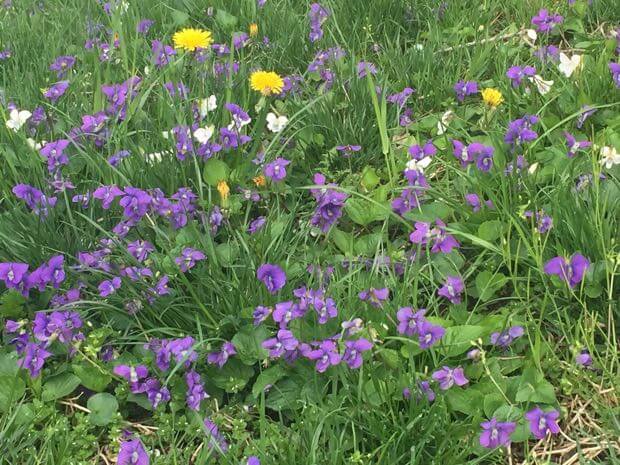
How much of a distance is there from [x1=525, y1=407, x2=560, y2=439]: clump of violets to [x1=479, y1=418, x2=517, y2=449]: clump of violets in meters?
0.06

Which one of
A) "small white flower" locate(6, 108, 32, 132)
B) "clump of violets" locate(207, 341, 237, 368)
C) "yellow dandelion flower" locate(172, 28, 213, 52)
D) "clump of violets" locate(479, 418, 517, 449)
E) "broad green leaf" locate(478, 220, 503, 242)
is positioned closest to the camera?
"clump of violets" locate(479, 418, 517, 449)

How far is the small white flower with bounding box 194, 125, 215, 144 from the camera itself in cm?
212

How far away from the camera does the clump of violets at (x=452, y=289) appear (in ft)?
5.60

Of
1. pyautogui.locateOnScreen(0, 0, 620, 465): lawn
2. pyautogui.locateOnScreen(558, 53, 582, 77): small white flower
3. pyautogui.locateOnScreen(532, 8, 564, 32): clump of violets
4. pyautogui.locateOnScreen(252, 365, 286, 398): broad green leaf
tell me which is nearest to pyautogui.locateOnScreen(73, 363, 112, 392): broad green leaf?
pyautogui.locateOnScreen(0, 0, 620, 465): lawn

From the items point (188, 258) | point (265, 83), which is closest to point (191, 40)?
point (265, 83)

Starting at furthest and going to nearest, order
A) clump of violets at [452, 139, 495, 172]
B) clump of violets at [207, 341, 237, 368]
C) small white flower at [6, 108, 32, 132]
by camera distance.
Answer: small white flower at [6, 108, 32, 132] → clump of violets at [452, 139, 495, 172] → clump of violets at [207, 341, 237, 368]

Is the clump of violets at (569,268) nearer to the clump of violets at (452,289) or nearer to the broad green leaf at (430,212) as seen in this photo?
the clump of violets at (452,289)

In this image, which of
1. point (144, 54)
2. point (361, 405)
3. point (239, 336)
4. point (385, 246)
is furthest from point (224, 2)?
point (361, 405)

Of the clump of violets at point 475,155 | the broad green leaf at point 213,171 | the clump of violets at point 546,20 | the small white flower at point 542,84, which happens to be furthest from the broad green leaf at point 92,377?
the clump of violets at point 546,20

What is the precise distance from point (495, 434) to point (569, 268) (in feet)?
1.53

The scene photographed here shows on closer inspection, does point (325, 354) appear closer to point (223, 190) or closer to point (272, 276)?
point (272, 276)

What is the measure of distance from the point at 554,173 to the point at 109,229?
129 cm

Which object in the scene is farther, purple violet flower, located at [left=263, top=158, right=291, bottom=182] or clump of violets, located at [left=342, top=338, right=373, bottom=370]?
purple violet flower, located at [left=263, top=158, right=291, bottom=182]

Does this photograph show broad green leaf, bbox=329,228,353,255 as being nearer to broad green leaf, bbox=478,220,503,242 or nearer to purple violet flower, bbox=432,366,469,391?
broad green leaf, bbox=478,220,503,242
